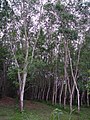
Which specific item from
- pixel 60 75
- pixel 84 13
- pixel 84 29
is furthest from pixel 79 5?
pixel 60 75

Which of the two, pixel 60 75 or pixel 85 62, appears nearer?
pixel 85 62

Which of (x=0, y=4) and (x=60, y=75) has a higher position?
(x=0, y=4)

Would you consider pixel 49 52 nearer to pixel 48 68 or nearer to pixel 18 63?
pixel 48 68

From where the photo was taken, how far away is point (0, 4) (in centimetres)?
1909

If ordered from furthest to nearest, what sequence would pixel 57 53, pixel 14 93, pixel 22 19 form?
pixel 14 93 < pixel 57 53 < pixel 22 19

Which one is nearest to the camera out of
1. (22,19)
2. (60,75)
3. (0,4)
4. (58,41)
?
(0,4)

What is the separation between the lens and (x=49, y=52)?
28031mm

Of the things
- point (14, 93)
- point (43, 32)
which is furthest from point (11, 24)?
point (14, 93)

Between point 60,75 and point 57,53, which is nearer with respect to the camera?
point 57,53

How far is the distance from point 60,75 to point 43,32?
7.11 m

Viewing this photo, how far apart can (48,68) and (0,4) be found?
1268 cm

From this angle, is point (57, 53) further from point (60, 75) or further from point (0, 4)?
point (0, 4)

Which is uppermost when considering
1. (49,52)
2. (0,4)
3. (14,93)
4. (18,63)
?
(0,4)

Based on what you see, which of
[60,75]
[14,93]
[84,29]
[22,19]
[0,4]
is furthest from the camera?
[14,93]
